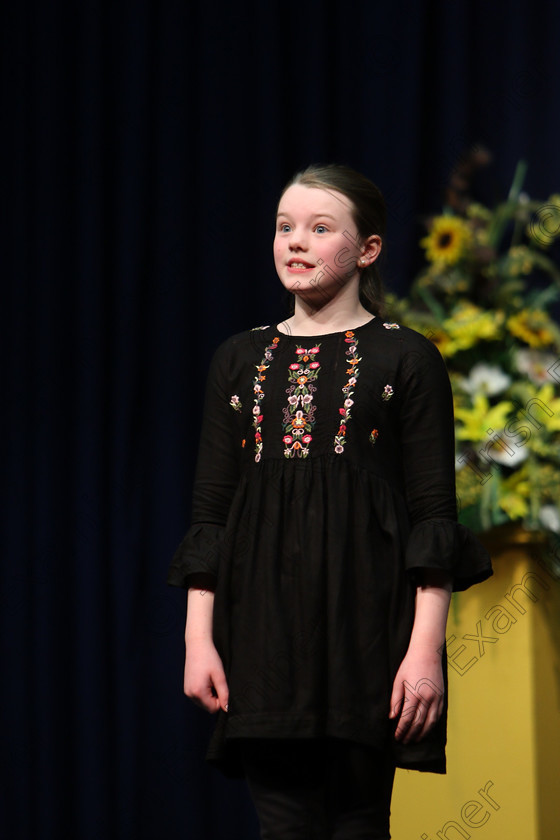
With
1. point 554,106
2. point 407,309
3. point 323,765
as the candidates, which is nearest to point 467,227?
point 407,309

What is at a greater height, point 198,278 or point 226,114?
point 226,114

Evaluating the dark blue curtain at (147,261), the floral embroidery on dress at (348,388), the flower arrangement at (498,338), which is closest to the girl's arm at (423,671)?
the floral embroidery on dress at (348,388)

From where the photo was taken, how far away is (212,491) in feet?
4.69

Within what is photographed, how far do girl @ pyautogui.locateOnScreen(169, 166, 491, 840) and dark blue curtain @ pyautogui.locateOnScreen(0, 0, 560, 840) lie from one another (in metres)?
1.06

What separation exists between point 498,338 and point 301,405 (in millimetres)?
821

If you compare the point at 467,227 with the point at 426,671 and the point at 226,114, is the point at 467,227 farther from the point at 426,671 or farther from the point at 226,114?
the point at 426,671

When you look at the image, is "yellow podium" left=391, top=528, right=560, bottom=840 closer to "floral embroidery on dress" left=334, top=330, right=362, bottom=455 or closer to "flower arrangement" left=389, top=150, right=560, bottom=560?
"flower arrangement" left=389, top=150, right=560, bottom=560

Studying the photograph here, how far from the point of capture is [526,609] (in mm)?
1934

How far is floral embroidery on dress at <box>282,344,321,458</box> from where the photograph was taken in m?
1.35

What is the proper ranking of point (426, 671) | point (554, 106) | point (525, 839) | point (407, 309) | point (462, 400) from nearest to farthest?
point (426, 671) < point (525, 839) < point (462, 400) < point (407, 309) < point (554, 106)

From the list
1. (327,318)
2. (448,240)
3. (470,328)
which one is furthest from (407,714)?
(448,240)

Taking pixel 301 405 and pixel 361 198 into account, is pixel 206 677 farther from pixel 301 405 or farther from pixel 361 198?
pixel 361 198

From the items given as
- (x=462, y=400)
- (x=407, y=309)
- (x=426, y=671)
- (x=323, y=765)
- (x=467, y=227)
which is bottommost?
(x=323, y=765)

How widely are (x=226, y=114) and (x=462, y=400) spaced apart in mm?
920
